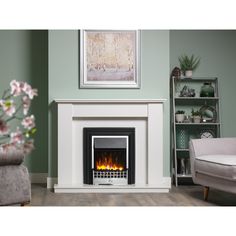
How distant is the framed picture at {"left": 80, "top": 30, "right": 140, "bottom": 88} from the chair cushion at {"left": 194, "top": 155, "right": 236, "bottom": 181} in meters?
1.23

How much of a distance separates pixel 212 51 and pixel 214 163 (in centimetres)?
215

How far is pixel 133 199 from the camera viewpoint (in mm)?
4801

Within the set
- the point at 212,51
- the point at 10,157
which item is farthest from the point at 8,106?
the point at 212,51

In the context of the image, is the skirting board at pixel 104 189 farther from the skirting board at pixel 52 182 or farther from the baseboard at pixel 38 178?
the baseboard at pixel 38 178

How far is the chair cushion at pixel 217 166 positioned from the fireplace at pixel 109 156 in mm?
896

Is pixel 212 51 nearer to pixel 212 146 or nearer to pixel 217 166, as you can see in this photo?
pixel 212 146

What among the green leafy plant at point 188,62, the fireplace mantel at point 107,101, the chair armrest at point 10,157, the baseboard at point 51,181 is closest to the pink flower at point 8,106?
the chair armrest at point 10,157

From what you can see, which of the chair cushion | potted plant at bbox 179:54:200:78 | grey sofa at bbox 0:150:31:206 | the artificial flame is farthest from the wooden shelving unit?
grey sofa at bbox 0:150:31:206

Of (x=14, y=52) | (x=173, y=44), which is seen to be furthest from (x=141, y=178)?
(x=14, y=52)

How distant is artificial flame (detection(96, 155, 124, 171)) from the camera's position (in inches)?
212
